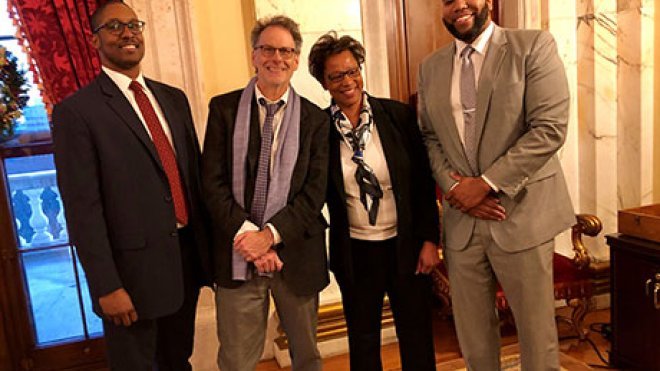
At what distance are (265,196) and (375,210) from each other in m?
0.39

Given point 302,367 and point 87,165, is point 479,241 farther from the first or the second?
point 87,165

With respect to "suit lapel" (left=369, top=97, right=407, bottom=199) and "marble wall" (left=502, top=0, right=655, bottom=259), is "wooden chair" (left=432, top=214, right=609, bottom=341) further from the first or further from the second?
"suit lapel" (left=369, top=97, right=407, bottom=199)

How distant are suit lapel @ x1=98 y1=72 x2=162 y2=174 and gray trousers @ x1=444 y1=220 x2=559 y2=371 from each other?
1.11 metres

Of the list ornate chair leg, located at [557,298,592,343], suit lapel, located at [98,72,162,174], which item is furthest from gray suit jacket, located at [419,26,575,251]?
ornate chair leg, located at [557,298,592,343]

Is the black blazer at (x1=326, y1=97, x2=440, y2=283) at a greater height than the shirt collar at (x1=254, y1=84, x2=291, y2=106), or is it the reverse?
the shirt collar at (x1=254, y1=84, x2=291, y2=106)

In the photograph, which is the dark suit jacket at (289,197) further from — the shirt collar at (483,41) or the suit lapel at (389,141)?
the shirt collar at (483,41)

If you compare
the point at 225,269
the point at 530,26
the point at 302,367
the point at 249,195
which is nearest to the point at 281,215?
Answer: the point at 249,195

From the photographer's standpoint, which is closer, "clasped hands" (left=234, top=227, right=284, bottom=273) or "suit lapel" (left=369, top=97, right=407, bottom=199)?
"clasped hands" (left=234, top=227, right=284, bottom=273)

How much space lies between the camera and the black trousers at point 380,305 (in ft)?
6.61

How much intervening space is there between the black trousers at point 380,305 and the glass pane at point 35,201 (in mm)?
1640

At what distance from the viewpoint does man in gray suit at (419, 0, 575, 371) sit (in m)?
1.77

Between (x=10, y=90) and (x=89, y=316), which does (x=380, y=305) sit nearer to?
(x=89, y=316)

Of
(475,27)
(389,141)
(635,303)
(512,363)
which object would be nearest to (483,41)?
(475,27)

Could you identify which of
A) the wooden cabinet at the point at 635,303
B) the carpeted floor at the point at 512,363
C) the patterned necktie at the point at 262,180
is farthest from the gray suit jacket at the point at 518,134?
the carpeted floor at the point at 512,363
